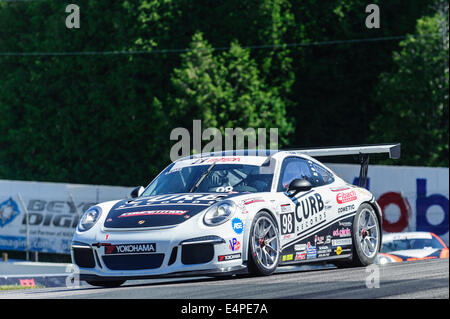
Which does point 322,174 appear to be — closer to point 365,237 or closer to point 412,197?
point 365,237

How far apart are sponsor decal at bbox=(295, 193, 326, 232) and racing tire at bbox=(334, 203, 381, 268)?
0.60 meters

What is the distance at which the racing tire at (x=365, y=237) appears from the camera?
34.4 feet

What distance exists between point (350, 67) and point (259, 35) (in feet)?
18.5

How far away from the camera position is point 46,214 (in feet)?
87.2

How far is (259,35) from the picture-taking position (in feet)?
141

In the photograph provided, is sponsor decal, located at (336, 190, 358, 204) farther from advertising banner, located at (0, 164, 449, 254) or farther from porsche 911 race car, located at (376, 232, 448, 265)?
advertising banner, located at (0, 164, 449, 254)

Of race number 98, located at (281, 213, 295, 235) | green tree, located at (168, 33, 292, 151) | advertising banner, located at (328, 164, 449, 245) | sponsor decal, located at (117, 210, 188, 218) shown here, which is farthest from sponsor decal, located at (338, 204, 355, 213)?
green tree, located at (168, 33, 292, 151)

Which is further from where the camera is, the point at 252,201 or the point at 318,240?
the point at 318,240

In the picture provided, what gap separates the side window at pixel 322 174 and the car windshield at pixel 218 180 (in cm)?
109

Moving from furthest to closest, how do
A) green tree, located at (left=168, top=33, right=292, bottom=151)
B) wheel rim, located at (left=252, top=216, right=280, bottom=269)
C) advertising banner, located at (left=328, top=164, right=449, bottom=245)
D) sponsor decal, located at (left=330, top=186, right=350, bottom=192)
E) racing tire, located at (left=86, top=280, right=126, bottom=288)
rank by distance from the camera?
green tree, located at (left=168, top=33, right=292, bottom=151)
advertising banner, located at (left=328, top=164, right=449, bottom=245)
sponsor decal, located at (left=330, top=186, right=350, bottom=192)
racing tire, located at (left=86, top=280, right=126, bottom=288)
wheel rim, located at (left=252, top=216, right=280, bottom=269)

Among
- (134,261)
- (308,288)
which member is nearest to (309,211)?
(134,261)

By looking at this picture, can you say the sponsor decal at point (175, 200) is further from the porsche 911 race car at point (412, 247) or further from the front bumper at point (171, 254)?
the porsche 911 race car at point (412, 247)

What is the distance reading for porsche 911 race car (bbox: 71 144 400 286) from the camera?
8508 mm

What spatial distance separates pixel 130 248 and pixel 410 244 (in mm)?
12926
